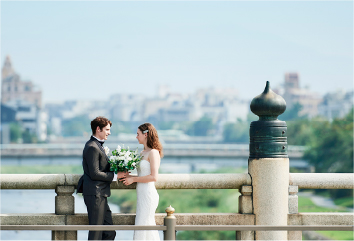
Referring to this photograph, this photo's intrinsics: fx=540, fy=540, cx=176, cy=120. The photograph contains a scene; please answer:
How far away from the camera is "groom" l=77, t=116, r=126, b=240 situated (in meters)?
6.29

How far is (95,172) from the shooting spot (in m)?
6.25

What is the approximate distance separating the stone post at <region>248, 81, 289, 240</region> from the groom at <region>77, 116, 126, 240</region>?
1808mm

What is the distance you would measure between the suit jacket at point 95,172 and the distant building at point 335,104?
15558 centimetres

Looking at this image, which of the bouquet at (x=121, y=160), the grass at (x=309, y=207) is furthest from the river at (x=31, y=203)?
the bouquet at (x=121, y=160)

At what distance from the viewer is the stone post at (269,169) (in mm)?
6941

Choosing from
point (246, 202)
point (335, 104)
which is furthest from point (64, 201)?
point (335, 104)

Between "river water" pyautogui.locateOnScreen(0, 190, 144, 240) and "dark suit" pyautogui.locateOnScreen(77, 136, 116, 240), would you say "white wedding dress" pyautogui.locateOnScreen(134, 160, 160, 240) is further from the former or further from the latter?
"river water" pyautogui.locateOnScreen(0, 190, 144, 240)

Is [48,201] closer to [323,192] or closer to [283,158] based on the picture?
[323,192]

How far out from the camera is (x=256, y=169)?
700 centimetres

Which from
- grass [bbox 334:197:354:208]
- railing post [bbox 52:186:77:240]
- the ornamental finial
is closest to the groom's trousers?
railing post [bbox 52:186:77:240]

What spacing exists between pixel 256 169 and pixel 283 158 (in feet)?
1.26

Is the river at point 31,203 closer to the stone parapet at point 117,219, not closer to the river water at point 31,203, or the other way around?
the river water at point 31,203

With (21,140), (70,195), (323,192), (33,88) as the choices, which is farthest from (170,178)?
(33,88)

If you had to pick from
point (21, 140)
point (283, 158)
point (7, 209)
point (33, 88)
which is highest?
point (33, 88)
